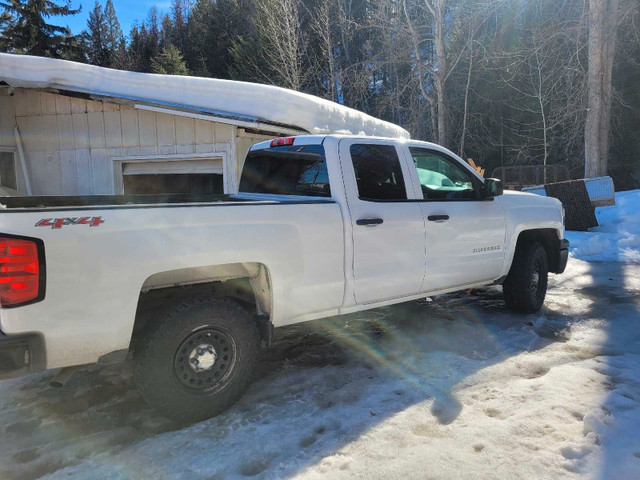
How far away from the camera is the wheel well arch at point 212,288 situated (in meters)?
3.07

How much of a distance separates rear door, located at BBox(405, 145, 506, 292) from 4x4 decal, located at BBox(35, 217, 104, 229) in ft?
9.05

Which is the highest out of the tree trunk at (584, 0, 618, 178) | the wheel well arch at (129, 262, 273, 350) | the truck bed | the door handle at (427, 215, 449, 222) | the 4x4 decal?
the tree trunk at (584, 0, 618, 178)

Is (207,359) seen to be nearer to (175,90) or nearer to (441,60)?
(175,90)

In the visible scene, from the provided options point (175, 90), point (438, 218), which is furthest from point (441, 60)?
point (438, 218)

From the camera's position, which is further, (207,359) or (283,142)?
(283,142)

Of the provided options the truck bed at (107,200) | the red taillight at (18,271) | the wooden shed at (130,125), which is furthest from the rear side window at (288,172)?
the wooden shed at (130,125)

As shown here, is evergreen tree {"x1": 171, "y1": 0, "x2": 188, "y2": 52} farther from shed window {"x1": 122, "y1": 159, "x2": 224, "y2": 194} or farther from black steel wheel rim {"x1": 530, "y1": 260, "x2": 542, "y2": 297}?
black steel wheel rim {"x1": 530, "y1": 260, "x2": 542, "y2": 297}

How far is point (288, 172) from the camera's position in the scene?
14.4 feet

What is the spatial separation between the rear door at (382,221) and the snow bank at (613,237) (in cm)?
659

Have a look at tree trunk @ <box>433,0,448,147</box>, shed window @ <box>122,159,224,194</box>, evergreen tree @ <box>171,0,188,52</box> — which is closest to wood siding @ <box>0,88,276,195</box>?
shed window @ <box>122,159,224,194</box>

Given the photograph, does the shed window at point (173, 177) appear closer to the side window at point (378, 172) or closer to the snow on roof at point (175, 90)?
the snow on roof at point (175, 90)

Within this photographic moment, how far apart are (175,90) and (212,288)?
6.34m

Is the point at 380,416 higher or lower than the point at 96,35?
lower

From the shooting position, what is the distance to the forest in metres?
18.0
